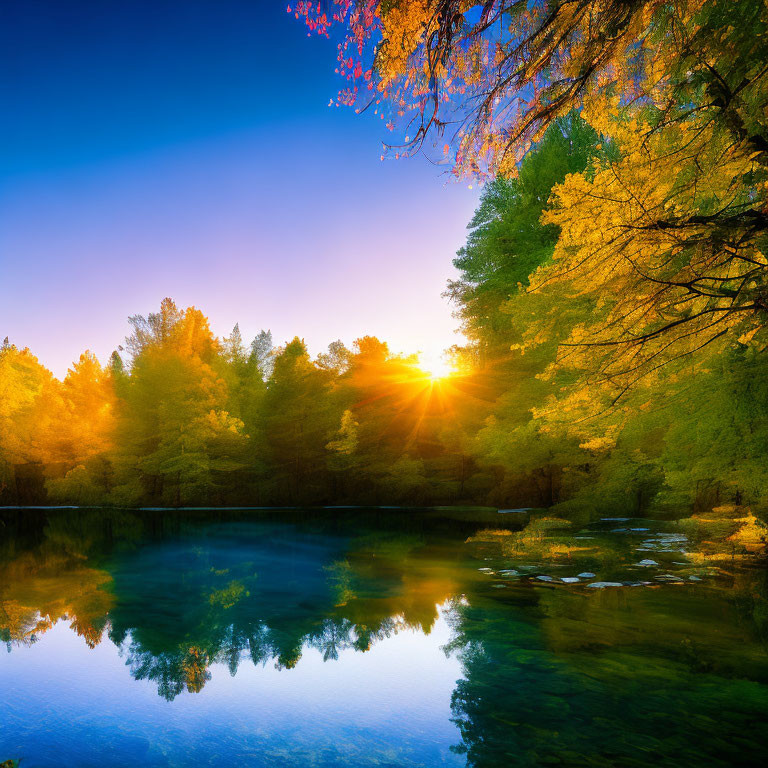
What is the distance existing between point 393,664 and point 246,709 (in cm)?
165

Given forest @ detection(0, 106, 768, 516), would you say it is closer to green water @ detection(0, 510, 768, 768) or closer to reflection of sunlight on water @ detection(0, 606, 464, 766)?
green water @ detection(0, 510, 768, 768)

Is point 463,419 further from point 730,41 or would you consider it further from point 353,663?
point 730,41

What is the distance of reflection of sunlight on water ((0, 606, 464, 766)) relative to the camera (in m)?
3.80

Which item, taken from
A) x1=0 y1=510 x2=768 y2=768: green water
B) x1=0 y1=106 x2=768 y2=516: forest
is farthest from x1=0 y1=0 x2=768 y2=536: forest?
x1=0 y1=510 x2=768 y2=768: green water

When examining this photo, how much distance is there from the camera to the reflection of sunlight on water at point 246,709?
3801 millimetres

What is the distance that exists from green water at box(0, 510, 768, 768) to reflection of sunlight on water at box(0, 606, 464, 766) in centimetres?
2

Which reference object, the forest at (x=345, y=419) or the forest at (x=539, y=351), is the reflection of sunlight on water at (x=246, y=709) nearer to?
the forest at (x=539, y=351)

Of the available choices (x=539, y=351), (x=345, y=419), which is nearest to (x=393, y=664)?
(x=539, y=351)

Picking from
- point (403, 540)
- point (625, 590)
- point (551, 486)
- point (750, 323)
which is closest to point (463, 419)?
point (551, 486)

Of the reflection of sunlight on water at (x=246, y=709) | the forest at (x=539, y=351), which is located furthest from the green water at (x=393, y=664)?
the forest at (x=539, y=351)

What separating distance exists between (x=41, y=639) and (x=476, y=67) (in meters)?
7.96

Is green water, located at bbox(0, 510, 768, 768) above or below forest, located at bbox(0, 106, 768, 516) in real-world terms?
below

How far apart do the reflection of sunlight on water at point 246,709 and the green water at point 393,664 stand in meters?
0.02

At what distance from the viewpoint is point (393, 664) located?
540cm
